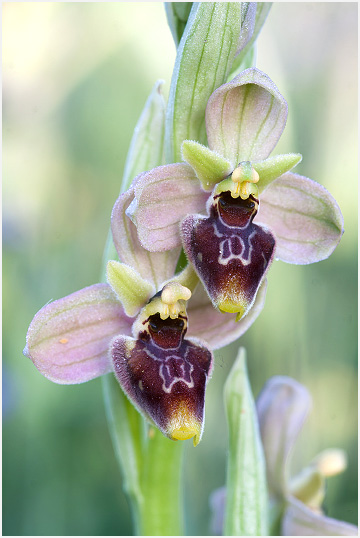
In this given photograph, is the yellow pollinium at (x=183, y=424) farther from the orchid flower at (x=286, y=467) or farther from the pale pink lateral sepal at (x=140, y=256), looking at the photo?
the orchid flower at (x=286, y=467)

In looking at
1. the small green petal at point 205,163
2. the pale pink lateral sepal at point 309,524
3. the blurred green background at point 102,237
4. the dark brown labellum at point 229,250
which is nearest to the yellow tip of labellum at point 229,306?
the dark brown labellum at point 229,250

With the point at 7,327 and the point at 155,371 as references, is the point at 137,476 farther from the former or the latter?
the point at 7,327

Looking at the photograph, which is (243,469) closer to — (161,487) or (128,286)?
(161,487)

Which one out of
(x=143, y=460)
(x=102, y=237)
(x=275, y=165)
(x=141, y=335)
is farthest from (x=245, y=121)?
(x=102, y=237)

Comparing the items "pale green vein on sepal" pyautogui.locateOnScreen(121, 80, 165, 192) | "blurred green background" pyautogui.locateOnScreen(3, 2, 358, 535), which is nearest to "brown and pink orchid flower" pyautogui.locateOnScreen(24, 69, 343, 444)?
"pale green vein on sepal" pyautogui.locateOnScreen(121, 80, 165, 192)

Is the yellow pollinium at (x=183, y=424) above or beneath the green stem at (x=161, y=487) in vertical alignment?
above

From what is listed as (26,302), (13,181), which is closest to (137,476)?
(26,302)
